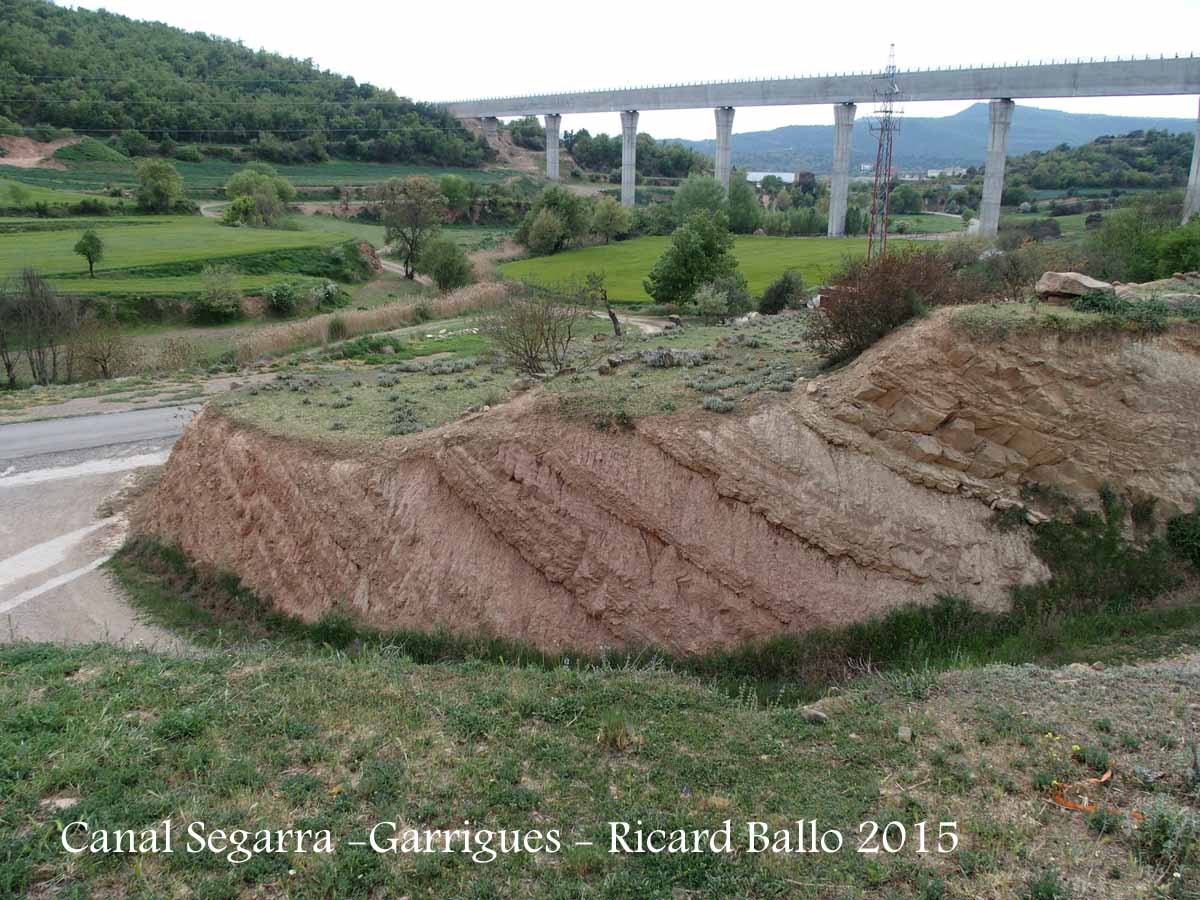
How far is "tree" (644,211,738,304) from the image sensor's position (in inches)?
1911

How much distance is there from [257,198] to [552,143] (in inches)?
1815

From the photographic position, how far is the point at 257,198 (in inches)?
3076

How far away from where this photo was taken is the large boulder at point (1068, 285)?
57.7ft

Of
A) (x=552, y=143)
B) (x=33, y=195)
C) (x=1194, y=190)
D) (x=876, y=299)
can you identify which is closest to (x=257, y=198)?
(x=33, y=195)

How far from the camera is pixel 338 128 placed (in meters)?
118

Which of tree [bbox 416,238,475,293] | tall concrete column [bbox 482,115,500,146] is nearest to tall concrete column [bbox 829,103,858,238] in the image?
tree [bbox 416,238,475,293]

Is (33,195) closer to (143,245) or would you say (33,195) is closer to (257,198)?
(257,198)

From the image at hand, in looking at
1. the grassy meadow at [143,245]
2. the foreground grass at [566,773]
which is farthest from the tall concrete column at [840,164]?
the foreground grass at [566,773]

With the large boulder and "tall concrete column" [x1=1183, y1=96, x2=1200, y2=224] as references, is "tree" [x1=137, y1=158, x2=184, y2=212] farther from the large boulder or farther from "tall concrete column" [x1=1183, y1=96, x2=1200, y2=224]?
→ "tall concrete column" [x1=1183, y1=96, x2=1200, y2=224]

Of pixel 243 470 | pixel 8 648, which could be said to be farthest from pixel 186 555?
pixel 8 648

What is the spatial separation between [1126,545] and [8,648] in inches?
767

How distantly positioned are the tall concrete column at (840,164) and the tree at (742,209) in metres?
9.96

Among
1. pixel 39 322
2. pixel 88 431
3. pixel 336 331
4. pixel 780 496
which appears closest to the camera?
pixel 780 496

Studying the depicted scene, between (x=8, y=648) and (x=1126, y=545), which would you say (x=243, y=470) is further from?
(x=1126, y=545)
